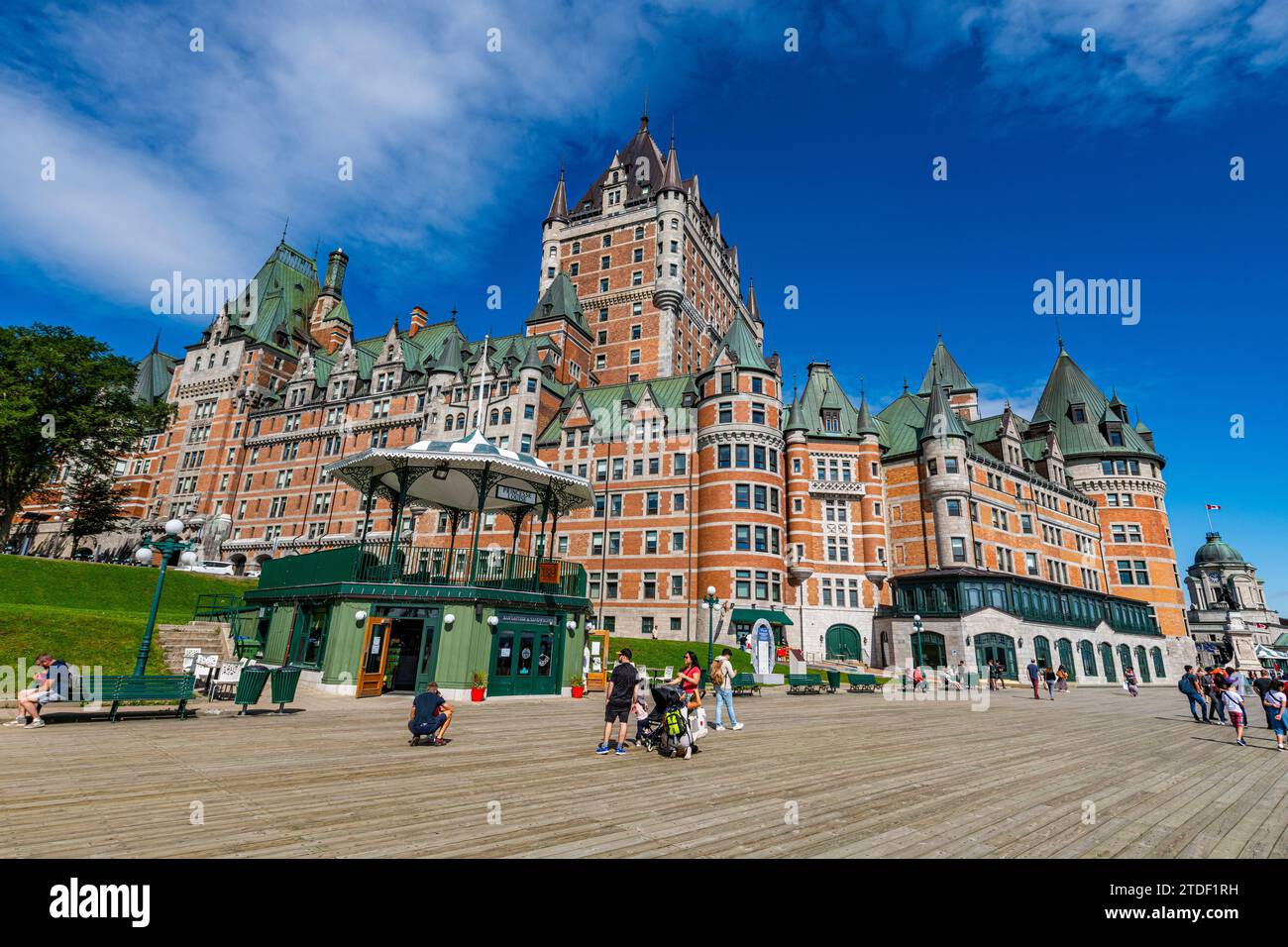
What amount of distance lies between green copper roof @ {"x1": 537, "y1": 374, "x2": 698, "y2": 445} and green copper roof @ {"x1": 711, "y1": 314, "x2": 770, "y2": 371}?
16.3ft

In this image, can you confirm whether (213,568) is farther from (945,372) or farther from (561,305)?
(945,372)

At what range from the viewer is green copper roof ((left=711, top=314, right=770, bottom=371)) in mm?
48562

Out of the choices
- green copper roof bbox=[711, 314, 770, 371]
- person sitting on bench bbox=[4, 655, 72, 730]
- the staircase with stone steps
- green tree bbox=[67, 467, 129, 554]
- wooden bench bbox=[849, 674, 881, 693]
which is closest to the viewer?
person sitting on bench bbox=[4, 655, 72, 730]

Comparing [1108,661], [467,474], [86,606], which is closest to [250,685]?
[467,474]

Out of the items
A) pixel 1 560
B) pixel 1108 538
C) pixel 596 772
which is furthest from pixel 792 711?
pixel 1108 538

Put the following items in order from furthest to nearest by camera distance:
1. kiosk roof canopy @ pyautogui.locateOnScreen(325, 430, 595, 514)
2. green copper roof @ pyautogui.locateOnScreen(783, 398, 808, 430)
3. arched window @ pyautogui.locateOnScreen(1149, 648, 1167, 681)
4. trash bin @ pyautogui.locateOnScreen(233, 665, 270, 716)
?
arched window @ pyautogui.locateOnScreen(1149, 648, 1167, 681)
green copper roof @ pyautogui.locateOnScreen(783, 398, 808, 430)
kiosk roof canopy @ pyautogui.locateOnScreen(325, 430, 595, 514)
trash bin @ pyautogui.locateOnScreen(233, 665, 270, 716)

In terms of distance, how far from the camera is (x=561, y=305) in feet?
229

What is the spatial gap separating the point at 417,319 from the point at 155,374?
43466 millimetres

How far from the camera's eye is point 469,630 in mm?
21609

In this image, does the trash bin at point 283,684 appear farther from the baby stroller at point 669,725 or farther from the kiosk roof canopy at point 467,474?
the baby stroller at point 669,725

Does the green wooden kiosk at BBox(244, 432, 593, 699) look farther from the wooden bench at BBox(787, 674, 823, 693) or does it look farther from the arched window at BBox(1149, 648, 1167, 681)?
the arched window at BBox(1149, 648, 1167, 681)

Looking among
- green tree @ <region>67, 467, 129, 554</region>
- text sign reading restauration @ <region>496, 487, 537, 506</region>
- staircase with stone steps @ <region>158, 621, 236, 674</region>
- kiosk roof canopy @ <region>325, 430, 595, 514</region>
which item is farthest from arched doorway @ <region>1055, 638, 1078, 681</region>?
green tree @ <region>67, 467, 129, 554</region>

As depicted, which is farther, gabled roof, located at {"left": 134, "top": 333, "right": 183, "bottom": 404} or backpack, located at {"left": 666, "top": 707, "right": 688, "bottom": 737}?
gabled roof, located at {"left": 134, "top": 333, "right": 183, "bottom": 404}
